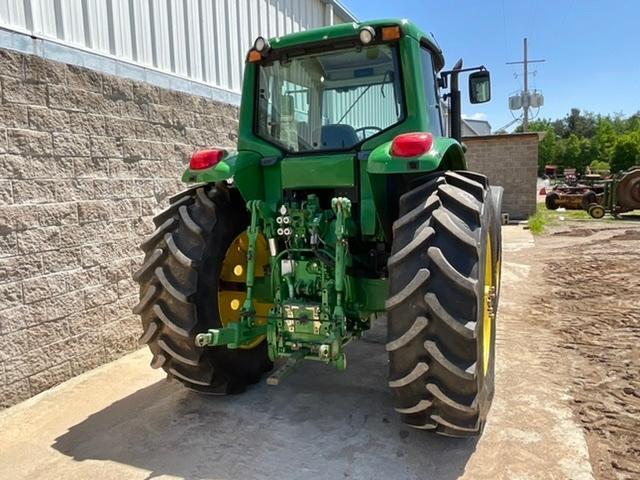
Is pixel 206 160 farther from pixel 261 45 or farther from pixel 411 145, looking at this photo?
pixel 411 145

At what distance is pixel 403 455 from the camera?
287cm

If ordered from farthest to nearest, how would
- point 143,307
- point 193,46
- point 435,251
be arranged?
point 193,46 < point 143,307 < point 435,251

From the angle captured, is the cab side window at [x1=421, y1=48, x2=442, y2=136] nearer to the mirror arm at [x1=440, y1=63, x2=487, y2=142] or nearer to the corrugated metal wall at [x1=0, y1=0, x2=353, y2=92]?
the mirror arm at [x1=440, y1=63, x2=487, y2=142]

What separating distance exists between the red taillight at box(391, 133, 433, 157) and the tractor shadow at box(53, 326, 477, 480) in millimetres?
1671

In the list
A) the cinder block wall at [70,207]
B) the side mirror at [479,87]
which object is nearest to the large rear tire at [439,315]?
the side mirror at [479,87]

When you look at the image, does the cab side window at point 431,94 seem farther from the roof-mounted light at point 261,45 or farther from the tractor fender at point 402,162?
the roof-mounted light at point 261,45

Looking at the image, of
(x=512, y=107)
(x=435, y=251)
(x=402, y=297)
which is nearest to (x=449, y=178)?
(x=435, y=251)

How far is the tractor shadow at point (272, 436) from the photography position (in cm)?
278

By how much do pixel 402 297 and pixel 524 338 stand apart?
2.74 m

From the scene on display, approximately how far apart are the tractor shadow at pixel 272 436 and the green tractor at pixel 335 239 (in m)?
0.20

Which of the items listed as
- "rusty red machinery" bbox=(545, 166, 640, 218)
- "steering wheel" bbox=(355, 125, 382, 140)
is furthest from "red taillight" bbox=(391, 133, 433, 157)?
"rusty red machinery" bbox=(545, 166, 640, 218)

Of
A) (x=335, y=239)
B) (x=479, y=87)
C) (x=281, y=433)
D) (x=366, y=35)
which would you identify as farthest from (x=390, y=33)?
(x=281, y=433)

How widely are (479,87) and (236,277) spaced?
2863 mm

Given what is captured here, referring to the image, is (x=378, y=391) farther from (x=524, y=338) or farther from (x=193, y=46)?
(x=193, y=46)
